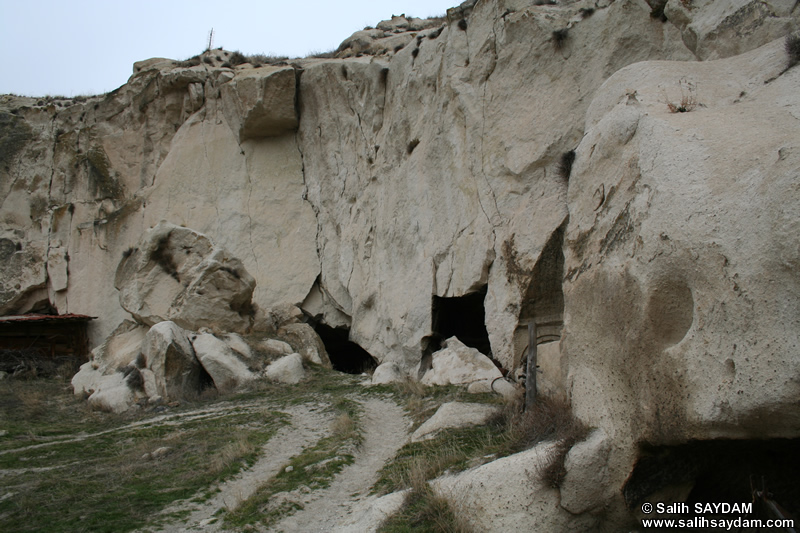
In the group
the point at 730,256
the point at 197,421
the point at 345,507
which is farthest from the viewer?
the point at 197,421

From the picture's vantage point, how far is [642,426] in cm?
420

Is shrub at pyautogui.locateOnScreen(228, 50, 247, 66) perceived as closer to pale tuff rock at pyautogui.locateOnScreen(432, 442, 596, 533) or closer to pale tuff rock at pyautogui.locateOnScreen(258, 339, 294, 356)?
pale tuff rock at pyautogui.locateOnScreen(258, 339, 294, 356)

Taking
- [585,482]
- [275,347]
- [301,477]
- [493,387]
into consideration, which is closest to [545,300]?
[493,387]

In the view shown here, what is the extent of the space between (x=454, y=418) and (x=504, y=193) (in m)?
4.64

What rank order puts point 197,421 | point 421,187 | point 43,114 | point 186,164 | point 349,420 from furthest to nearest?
point 43,114, point 186,164, point 421,187, point 197,421, point 349,420

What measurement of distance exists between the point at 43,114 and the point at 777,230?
24011 millimetres

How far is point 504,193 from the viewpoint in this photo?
10.1m

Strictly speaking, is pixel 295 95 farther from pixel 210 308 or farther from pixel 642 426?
pixel 642 426

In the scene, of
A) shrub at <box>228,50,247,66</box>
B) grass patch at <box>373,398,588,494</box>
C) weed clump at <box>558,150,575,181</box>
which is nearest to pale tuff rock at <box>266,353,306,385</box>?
grass patch at <box>373,398,588,494</box>

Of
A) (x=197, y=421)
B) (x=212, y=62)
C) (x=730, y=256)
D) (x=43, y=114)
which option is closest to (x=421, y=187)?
(x=197, y=421)

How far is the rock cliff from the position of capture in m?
3.80

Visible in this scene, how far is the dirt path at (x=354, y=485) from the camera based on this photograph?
199 inches

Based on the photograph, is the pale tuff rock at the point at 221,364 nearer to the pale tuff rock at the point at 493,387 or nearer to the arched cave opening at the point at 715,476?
the pale tuff rock at the point at 493,387

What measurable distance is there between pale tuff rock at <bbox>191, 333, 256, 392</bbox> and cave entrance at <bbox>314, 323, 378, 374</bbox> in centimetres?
499
